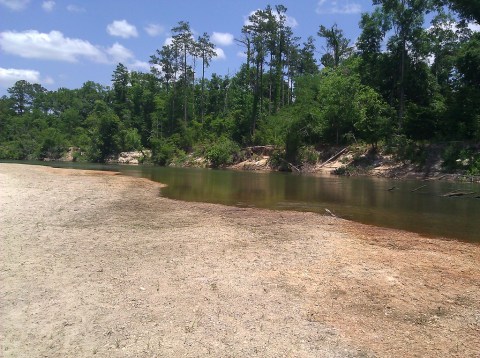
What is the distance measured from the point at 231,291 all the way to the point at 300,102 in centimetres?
5612

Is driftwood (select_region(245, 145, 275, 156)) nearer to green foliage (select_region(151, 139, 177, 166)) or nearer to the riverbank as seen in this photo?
green foliage (select_region(151, 139, 177, 166))

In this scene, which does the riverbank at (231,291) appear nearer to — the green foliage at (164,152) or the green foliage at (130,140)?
the green foliage at (164,152)

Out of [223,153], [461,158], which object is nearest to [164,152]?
[223,153]

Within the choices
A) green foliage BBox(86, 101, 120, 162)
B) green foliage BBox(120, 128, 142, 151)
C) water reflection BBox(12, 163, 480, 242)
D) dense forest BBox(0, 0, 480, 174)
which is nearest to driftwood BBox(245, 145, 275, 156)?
dense forest BBox(0, 0, 480, 174)

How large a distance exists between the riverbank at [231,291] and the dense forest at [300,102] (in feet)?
107

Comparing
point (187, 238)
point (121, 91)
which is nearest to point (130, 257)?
point (187, 238)

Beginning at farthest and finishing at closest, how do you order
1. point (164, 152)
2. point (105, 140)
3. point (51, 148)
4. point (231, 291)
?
point (51, 148), point (105, 140), point (164, 152), point (231, 291)

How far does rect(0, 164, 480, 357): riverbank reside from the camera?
5.29 meters

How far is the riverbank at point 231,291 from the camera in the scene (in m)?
5.29

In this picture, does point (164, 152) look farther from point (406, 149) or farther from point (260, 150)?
point (406, 149)

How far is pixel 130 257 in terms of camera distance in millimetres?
9273

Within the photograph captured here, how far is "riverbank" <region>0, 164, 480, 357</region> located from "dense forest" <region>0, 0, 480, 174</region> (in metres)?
32.8

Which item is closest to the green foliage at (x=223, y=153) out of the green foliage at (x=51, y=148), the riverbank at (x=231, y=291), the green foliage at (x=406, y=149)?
the green foliage at (x=406, y=149)

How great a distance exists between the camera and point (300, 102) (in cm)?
6059
